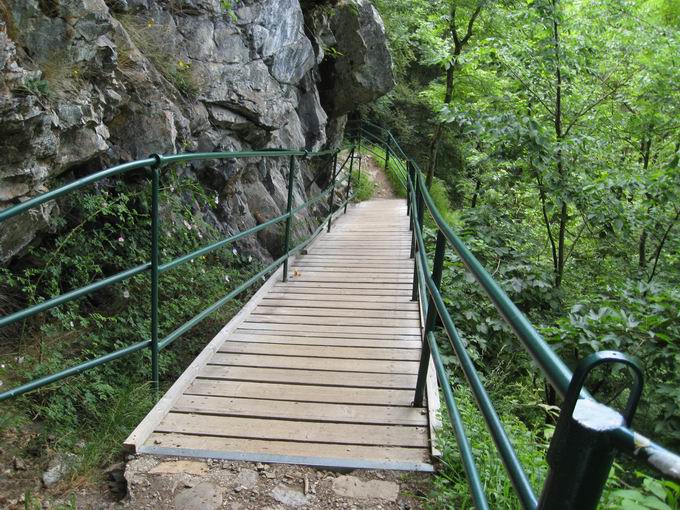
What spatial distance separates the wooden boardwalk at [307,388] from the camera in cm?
241

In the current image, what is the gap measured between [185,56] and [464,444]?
5.62 metres

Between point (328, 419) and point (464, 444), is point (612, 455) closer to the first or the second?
point (464, 444)

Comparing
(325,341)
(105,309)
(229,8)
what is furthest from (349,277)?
(229,8)

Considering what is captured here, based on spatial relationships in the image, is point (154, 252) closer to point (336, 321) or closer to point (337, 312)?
point (336, 321)

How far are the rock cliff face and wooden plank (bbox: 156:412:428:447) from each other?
1.76 metres

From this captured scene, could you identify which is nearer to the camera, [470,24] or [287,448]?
[287,448]

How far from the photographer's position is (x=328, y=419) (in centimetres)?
269

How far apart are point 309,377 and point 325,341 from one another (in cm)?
63

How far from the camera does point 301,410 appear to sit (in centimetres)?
278

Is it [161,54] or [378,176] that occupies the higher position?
[161,54]

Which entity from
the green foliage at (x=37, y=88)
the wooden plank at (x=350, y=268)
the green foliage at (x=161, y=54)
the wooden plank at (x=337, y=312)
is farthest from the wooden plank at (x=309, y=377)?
the green foliage at (x=161, y=54)

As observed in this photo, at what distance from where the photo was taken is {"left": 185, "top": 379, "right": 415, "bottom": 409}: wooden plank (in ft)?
9.51

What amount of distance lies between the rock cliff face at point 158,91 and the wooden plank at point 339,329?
5.53ft

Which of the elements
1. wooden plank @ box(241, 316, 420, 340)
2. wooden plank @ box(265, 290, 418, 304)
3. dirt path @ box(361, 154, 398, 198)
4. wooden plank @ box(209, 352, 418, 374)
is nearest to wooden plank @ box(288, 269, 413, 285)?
wooden plank @ box(265, 290, 418, 304)
